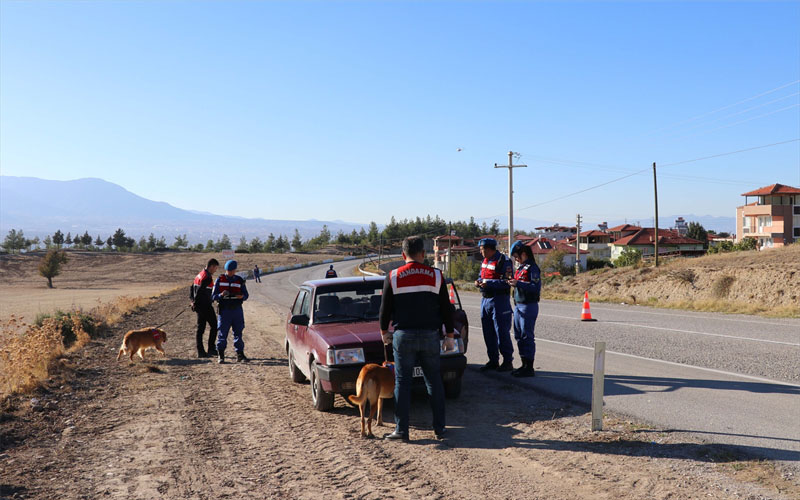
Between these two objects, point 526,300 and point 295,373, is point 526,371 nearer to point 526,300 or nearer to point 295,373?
point 526,300

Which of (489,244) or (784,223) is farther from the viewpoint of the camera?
(784,223)

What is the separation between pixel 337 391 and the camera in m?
6.68

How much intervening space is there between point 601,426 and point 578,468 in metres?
1.11

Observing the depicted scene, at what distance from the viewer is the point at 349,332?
23.7 ft

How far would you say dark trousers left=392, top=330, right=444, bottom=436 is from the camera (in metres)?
5.76

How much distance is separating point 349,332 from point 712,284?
25.5m

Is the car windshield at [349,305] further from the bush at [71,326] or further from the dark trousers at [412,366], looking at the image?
the bush at [71,326]

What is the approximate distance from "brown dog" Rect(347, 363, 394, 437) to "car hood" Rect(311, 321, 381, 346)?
73cm

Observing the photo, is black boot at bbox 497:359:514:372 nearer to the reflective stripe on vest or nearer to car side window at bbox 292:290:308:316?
car side window at bbox 292:290:308:316

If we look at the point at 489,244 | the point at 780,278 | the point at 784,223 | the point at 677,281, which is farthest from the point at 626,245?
the point at 489,244

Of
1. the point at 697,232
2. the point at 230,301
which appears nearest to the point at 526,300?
the point at 230,301

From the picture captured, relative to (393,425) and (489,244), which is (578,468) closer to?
(393,425)

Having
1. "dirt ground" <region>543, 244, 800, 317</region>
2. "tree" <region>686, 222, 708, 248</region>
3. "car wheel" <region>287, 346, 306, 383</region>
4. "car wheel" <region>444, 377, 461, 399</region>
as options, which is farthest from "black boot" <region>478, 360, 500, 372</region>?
"tree" <region>686, 222, 708, 248</region>

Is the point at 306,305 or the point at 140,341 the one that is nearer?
the point at 306,305
